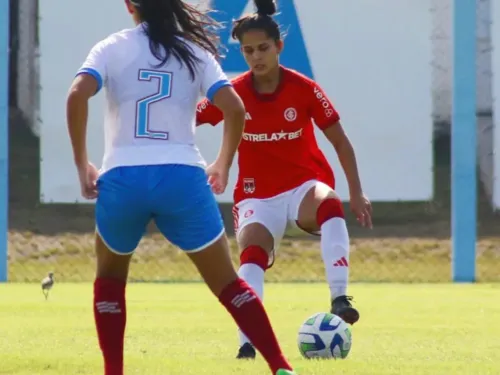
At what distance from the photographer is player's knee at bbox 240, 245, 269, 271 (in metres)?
6.14

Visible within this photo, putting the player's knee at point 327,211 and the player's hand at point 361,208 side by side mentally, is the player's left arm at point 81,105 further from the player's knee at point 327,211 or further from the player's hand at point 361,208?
the player's knee at point 327,211

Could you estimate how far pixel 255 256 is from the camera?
6.15m

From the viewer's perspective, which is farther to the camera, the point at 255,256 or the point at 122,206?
the point at 255,256

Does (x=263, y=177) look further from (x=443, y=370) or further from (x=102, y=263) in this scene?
(x=102, y=263)

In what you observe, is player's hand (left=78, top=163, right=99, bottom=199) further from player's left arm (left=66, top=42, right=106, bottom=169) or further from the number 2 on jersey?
the number 2 on jersey

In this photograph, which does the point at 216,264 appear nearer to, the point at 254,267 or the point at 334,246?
the point at 254,267

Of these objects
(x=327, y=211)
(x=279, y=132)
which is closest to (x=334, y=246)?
(x=327, y=211)

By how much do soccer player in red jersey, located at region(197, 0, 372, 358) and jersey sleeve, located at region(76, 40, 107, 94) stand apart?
1805 millimetres

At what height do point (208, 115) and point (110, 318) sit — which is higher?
point (208, 115)

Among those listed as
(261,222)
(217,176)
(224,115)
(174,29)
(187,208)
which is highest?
(174,29)

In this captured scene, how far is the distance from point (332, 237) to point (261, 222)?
355 millimetres

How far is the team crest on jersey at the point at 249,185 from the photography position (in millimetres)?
6496

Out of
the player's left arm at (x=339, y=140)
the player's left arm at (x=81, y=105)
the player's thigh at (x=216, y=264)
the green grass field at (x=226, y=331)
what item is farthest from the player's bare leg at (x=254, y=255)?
the player's left arm at (x=81, y=105)

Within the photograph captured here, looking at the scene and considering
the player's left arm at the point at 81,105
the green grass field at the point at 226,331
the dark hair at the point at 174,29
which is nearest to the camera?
the player's left arm at the point at 81,105
